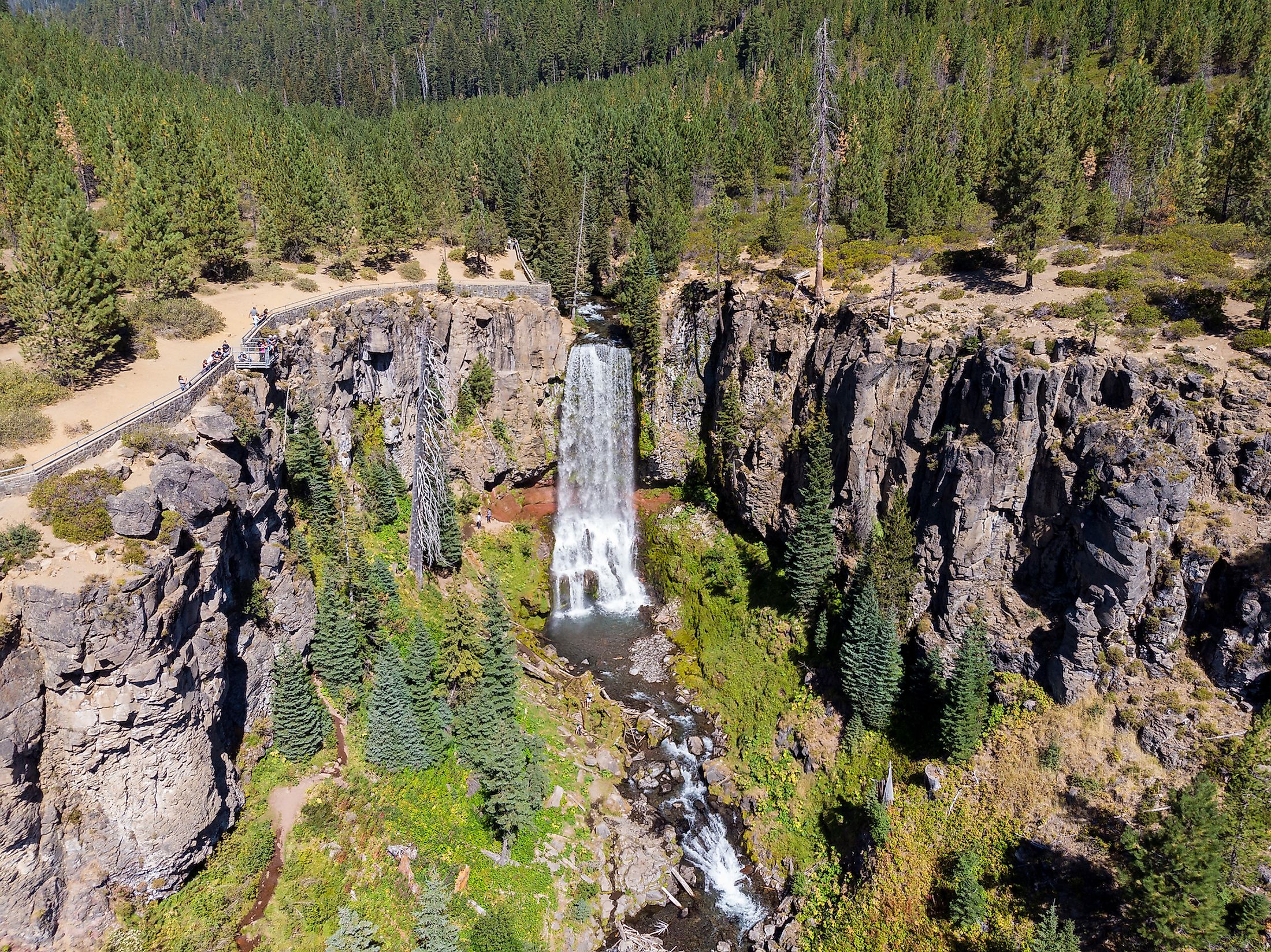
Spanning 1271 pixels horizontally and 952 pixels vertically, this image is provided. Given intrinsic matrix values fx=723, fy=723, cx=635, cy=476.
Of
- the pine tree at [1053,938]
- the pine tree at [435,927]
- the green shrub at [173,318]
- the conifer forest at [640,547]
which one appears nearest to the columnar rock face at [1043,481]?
the conifer forest at [640,547]

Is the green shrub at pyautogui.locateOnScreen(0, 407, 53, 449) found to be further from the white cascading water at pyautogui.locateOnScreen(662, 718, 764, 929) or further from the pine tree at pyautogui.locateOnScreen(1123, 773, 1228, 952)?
the pine tree at pyautogui.locateOnScreen(1123, 773, 1228, 952)

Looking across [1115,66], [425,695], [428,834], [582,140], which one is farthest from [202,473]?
[1115,66]

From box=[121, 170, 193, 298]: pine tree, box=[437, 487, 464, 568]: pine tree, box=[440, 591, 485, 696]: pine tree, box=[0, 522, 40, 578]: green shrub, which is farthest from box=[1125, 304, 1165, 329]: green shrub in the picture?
box=[121, 170, 193, 298]: pine tree

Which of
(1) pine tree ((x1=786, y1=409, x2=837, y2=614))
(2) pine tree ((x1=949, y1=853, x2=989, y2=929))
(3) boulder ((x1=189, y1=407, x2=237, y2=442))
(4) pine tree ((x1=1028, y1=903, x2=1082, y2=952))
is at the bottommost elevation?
(2) pine tree ((x1=949, y1=853, x2=989, y2=929))

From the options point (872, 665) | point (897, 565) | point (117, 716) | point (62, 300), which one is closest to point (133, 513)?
point (117, 716)

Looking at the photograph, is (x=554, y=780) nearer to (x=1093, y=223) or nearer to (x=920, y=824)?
(x=920, y=824)

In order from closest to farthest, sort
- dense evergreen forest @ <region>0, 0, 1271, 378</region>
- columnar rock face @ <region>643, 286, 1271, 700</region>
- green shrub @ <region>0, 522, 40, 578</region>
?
green shrub @ <region>0, 522, 40, 578</region> → columnar rock face @ <region>643, 286, 1271, 700</region> → dense evergreen forest @ <region>0, 0, 1271, 378</region>
